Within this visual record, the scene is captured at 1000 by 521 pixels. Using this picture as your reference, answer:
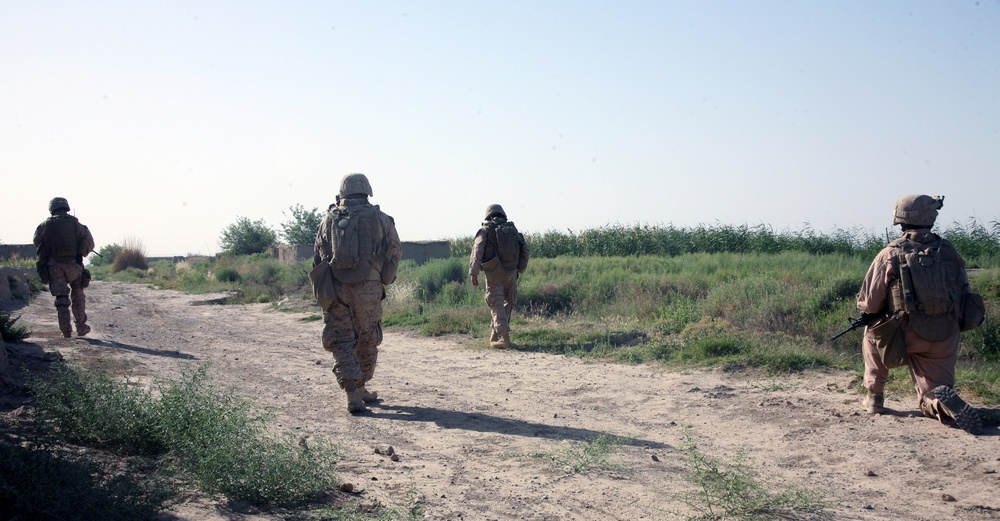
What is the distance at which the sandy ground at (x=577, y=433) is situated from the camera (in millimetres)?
4246

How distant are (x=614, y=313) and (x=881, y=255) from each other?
7.83m

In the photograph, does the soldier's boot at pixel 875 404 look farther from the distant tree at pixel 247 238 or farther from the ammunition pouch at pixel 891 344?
the distant tree at pixel 247 238

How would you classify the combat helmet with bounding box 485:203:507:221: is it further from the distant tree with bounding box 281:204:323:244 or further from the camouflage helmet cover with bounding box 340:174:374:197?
the distant tree with bounding box 281:204:323:244

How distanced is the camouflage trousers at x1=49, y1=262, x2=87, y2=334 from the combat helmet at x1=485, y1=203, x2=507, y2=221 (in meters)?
6.32

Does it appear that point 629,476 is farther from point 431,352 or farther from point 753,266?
point 753,266

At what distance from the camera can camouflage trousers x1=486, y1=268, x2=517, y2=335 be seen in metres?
10.9

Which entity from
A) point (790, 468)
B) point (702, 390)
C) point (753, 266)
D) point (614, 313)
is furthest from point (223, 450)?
point (753, 266)

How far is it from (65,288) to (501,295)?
21.9 ft

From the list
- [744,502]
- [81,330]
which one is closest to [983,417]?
[744,502]

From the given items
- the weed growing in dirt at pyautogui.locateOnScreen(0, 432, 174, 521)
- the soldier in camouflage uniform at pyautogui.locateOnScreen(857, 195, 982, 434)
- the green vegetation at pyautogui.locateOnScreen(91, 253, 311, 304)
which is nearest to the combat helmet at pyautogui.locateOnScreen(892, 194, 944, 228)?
the soldier in camouflage uniform at pyautogui.locateOnScreen(857, 195, 982, 434)

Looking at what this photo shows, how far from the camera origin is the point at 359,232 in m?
6.85

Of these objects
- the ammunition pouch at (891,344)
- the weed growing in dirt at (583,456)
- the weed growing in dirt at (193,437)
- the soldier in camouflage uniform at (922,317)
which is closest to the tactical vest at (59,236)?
→ the weed growing in dirt at (193,437)

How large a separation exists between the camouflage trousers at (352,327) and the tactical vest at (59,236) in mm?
6548

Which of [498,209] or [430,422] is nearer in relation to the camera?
[430,422]
